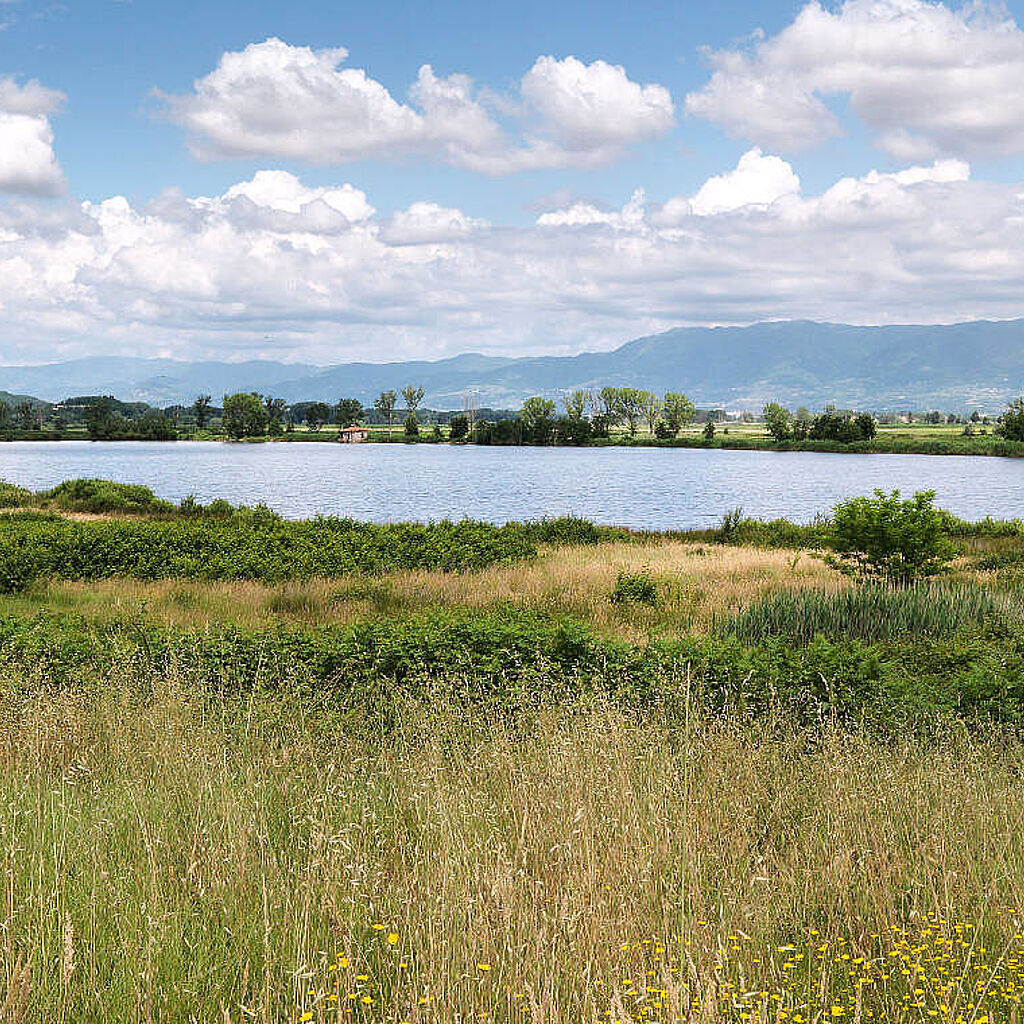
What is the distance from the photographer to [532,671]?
8.24 m

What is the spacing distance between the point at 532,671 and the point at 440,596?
10.2m

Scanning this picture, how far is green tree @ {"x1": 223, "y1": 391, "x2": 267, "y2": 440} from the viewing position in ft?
555

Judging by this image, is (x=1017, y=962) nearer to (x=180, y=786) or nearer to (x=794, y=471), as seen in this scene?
(x=180, y=786)

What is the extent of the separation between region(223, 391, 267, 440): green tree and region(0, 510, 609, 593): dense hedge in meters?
147

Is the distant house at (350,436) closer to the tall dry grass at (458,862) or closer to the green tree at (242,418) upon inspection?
the green tree at (242,418)

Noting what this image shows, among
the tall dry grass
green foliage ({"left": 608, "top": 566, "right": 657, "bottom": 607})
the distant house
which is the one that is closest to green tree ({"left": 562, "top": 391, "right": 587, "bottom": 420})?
the distant house

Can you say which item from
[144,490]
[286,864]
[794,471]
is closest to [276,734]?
[286,864]

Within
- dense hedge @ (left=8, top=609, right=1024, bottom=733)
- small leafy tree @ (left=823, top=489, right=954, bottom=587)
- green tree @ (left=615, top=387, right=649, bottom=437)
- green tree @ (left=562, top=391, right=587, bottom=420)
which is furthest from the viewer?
green tree @ (left=615, top=387, right=649, bottom=437)

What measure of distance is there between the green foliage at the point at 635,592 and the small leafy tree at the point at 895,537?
13.6ft

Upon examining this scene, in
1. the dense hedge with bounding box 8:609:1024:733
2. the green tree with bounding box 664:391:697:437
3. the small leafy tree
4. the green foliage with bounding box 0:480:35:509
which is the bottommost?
the green foliage with bounding box 0:480:35:509

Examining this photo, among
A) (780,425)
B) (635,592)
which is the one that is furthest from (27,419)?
(635,592)

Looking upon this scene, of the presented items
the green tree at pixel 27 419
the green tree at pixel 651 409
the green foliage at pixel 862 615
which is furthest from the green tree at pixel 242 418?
the green foliage at pixel 862 615

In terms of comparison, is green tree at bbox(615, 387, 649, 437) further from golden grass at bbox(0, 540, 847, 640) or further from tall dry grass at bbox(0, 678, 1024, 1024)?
tall dry grass at bbox(0, 678, 1024, 1024)

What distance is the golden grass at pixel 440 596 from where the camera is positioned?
51.6 ft
